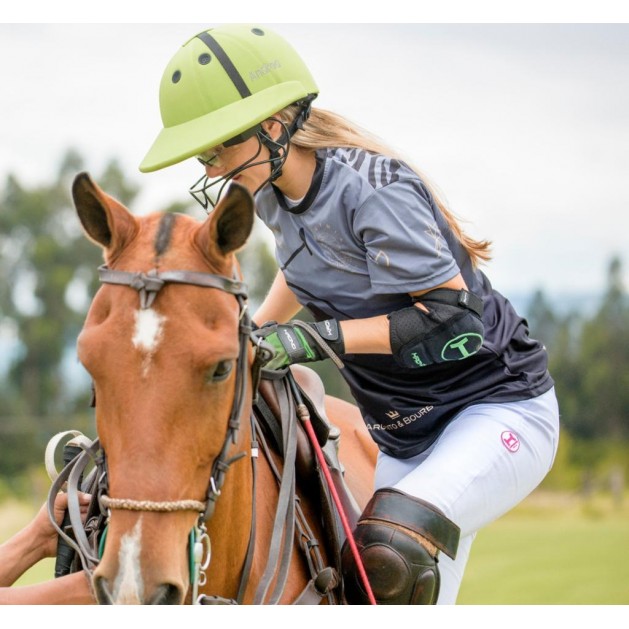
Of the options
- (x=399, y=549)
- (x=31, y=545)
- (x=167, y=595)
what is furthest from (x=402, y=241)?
(x=31, y=545)

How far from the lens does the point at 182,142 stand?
118 inches

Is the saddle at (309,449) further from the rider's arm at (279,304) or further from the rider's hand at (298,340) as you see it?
the rider's arm at (279,304)

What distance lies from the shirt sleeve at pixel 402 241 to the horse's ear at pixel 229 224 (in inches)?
30.4

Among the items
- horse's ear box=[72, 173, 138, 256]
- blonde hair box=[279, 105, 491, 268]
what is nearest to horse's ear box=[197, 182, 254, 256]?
horse's ear box=[72, 173, 138, 256]

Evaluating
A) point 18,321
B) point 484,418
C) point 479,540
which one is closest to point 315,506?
point 484,418

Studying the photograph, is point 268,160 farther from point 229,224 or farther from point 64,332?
point 64,332

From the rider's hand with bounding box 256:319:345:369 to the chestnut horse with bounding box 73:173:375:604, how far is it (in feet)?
0.99

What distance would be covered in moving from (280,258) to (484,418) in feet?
3.19

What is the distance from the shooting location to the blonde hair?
3.25 metres

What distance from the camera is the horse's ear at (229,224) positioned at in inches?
91.3

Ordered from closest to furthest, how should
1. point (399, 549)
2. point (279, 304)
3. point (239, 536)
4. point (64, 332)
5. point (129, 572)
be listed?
point (129, 572), point (239, 536), point (399, 549), point (279, 304), point (64, 332)

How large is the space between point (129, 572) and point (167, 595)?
11cm

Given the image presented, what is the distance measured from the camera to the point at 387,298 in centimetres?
324

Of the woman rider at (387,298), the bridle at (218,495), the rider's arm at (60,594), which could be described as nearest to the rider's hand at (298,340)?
the woman rider at (387,298)
